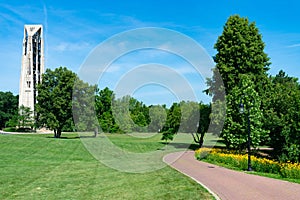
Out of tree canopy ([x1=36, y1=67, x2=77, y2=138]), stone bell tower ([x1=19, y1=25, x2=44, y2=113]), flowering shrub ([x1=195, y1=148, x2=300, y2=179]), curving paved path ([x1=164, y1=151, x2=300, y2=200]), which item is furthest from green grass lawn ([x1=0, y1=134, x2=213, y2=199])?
stone bell tower ([x1=19, y1=25, x2=44, y2=113])

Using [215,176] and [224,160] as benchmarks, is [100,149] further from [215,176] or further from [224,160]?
[215,176]

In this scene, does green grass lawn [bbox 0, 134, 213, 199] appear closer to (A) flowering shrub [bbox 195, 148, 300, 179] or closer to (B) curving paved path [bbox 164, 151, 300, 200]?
(B) curving paved path [bbox 164, 151, 300, 200]

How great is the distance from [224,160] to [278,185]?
25.9 feet

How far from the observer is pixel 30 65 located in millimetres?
67625

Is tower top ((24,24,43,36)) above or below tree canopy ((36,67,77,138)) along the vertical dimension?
above

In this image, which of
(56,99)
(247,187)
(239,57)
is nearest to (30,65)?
(56,99)

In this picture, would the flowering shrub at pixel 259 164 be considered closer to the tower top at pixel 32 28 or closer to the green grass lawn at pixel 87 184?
the green grass lawn at pixel 87 184

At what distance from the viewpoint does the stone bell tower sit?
67000 mm

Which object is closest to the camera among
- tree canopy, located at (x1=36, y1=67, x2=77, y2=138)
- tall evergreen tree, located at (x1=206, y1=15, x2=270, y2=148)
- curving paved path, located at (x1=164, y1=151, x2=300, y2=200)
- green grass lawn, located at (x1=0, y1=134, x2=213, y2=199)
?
green grass lawn, located at (x1=0, y1=134, x2=213, y2=199)

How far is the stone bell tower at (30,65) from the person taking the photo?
67.0 m

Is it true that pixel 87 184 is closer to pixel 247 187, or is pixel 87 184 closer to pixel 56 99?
pixel 247 187

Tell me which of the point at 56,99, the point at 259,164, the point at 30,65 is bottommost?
the point at 259,164

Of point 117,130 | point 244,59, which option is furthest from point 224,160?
point 117,130

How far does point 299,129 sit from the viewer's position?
1809 cm
